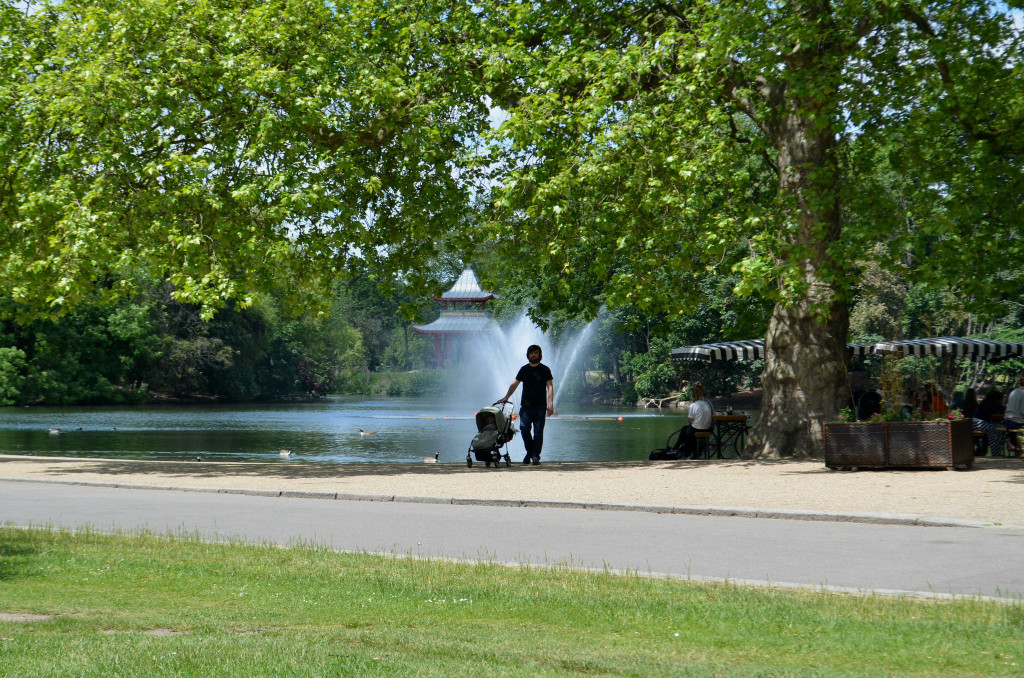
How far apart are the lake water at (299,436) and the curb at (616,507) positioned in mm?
10014

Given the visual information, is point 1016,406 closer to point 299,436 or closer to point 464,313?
point 299,436

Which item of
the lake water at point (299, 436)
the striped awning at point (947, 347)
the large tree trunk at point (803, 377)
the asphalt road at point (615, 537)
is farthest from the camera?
the lake water at point (299, 436)

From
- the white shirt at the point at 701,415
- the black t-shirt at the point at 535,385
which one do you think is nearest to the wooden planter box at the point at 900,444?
the white shirt at the point at 701,415

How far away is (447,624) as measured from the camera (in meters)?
6.30

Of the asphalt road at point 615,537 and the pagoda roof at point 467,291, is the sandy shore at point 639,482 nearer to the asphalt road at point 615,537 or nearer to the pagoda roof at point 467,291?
the asphalt road at point 615,537

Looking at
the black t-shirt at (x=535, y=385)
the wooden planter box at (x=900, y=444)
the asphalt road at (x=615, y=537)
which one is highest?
the black t-shirt at (x=535, y=385)

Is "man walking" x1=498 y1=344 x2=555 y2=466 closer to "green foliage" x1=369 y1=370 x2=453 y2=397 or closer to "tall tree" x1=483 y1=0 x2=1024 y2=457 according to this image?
"tall tree" x1=483 y1=0 x2=1024 y2=457

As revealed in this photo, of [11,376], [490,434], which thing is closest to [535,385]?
[490,434]

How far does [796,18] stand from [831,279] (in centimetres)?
413

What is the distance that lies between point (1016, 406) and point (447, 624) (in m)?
18.7

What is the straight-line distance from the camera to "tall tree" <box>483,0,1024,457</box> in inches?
683

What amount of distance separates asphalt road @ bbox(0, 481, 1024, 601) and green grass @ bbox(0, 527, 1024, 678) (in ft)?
3.10

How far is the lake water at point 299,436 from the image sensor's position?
28.0 metres

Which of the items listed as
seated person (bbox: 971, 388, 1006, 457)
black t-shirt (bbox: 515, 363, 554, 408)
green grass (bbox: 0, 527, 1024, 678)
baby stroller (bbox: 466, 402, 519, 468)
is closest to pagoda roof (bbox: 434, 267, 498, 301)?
seated person (bbox: 971, 388, 1006, 457)
